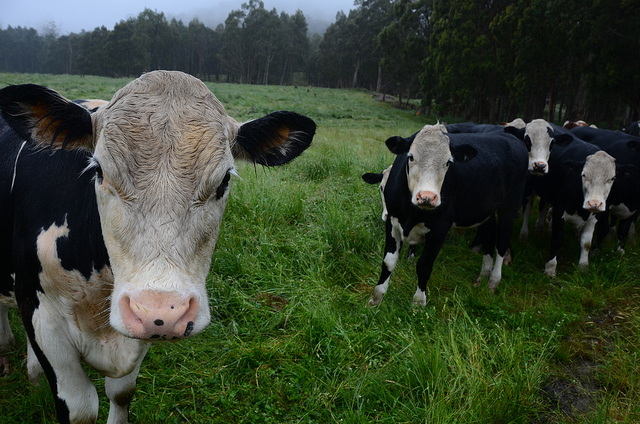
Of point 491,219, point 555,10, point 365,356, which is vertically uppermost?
point 555,10

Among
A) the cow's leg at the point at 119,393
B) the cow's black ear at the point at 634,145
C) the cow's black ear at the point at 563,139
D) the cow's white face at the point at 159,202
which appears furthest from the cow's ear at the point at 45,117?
the cow's black ear at the point at 634,145

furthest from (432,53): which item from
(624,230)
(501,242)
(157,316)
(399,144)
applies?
(157,316)

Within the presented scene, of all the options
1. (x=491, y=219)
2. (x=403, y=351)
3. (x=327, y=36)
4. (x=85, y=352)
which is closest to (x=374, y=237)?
(x=491, y=219)

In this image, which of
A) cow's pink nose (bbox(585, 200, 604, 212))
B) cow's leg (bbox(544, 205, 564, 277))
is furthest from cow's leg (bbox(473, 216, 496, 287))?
cow's pink nose (bbox(585, 200, 604, 212))

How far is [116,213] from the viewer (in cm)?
149

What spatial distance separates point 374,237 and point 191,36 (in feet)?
218

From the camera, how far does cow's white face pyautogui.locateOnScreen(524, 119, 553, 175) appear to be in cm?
553

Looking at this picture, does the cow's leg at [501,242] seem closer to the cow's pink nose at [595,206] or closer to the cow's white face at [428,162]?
the cow's pink nose at [595,206]

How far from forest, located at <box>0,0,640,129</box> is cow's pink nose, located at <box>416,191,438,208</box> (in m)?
15.5

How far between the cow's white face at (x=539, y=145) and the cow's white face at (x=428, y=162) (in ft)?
7.95

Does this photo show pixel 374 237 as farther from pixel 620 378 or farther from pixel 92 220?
pixel 92 220

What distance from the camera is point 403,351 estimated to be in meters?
2.88

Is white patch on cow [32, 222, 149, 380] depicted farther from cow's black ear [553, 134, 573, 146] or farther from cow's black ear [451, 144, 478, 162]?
cow's black ear [553, 134, 573, 146]

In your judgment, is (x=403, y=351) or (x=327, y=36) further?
(x=327, y=36)
